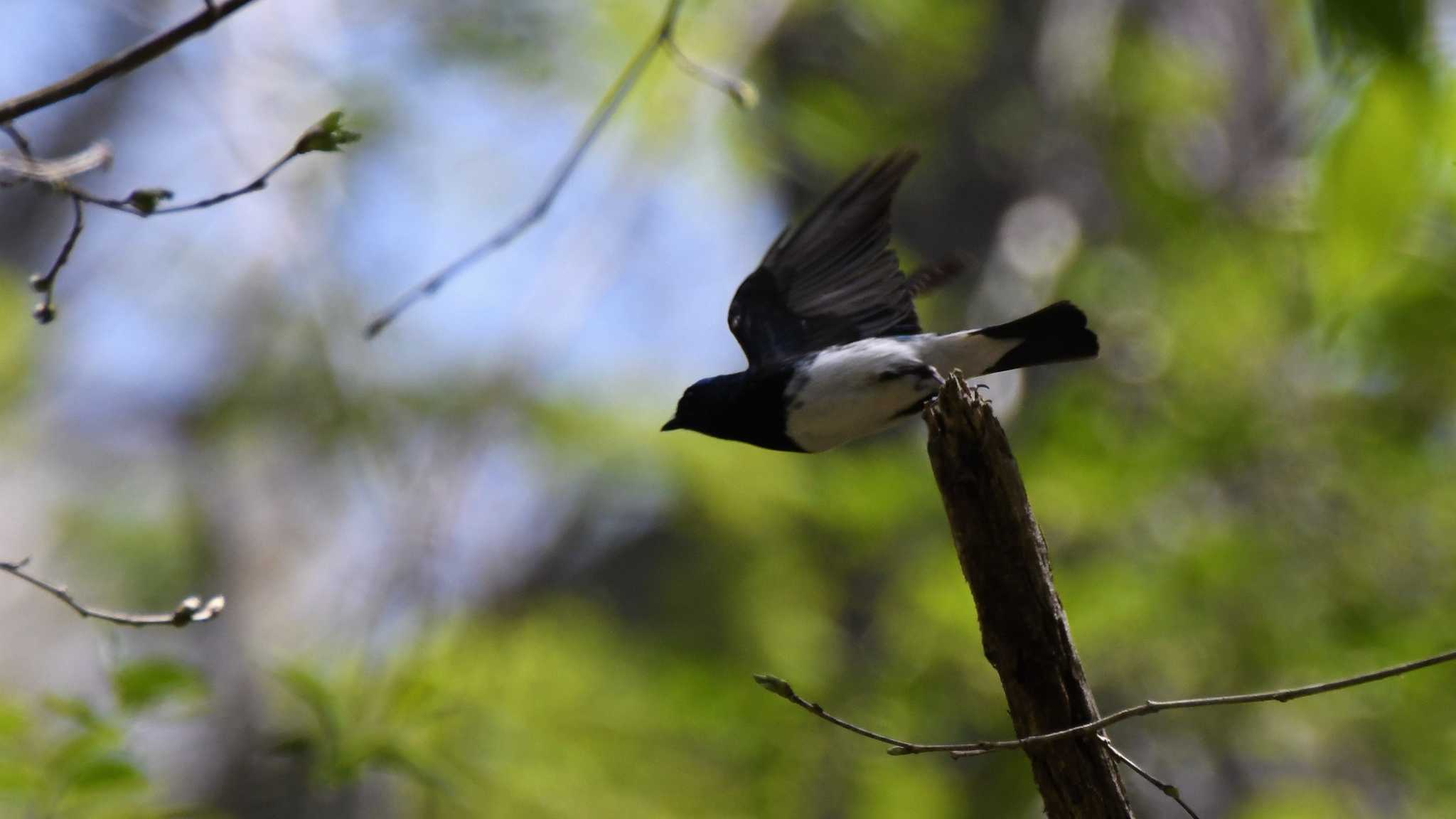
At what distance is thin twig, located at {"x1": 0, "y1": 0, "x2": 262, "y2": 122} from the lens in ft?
4.83

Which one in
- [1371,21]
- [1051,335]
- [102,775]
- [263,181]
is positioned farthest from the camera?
[1051,335]

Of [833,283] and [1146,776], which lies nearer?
[1146,776]

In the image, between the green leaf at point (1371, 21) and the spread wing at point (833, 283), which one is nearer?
the green leaf at point (1371, 21)

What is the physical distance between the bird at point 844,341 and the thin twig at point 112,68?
1.54m

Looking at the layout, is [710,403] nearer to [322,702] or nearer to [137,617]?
[322,702]

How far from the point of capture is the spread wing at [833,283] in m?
2.98

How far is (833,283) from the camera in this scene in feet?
10.1

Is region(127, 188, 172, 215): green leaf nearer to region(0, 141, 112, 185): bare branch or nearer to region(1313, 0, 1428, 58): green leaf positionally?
region(0, 141, 112, 185): bare branch

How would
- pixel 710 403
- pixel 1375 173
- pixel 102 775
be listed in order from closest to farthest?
pixel 1375 173 < pixel 102 775 < pixel 710 403

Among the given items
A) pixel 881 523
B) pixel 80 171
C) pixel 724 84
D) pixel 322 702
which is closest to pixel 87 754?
pixel 322 702

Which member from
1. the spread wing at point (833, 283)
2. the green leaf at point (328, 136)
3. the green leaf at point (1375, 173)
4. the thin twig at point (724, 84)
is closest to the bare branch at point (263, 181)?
the green leaf at point (328, 136)

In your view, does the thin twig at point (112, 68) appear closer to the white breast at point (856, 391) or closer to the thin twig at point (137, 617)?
the thin twig at point (137, 617)

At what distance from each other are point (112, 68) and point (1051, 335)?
192cm

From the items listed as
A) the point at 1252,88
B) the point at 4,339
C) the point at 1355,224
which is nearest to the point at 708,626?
the point at 4,339
